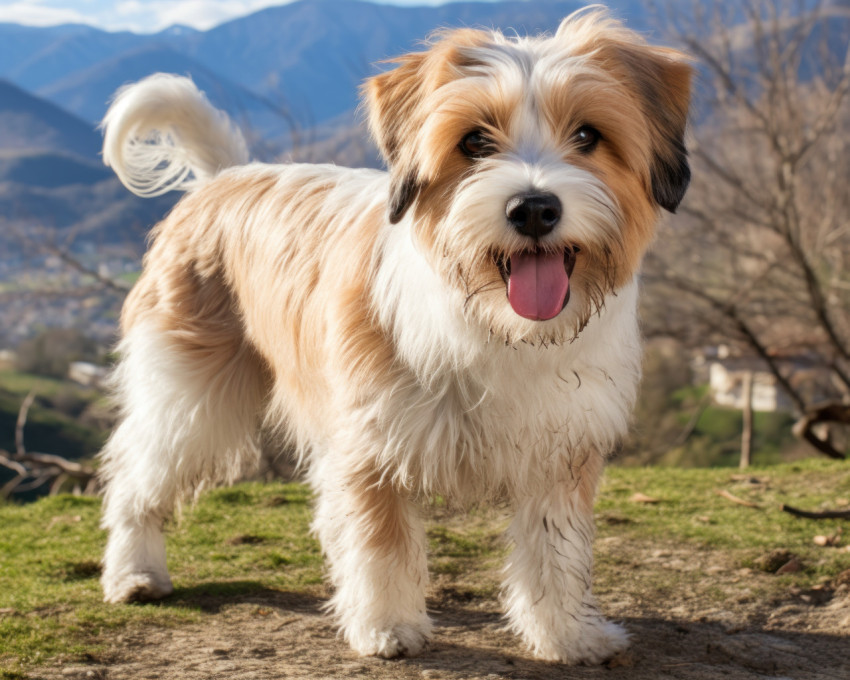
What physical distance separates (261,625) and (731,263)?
1182cm

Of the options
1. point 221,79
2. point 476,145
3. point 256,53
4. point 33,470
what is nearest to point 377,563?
point 476,145

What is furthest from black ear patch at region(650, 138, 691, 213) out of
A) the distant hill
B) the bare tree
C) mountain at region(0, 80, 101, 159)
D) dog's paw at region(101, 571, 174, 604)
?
mountain at region(0, 80, 101, 159)

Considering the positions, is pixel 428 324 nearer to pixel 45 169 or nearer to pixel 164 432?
pixel 164 432

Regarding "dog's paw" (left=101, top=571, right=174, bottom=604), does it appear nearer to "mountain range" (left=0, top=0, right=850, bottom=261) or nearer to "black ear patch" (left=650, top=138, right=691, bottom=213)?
"mountain range" (left=0, top=0, right=850, bottom=261)

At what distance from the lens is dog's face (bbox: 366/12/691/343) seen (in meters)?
2.38

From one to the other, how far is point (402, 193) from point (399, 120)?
11.0 inches

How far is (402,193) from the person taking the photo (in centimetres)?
266

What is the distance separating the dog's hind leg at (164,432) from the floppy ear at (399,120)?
4.81 ft

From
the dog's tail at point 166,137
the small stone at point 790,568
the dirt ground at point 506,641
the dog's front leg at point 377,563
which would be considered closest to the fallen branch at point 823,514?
the small stone at point 790,568

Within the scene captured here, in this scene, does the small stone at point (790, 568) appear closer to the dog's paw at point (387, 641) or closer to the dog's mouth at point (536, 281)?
the dog's paw at point (387, 641)

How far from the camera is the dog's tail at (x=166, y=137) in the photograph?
4.23 meters

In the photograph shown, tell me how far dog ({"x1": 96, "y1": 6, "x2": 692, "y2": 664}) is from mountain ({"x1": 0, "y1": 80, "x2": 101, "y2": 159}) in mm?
42337

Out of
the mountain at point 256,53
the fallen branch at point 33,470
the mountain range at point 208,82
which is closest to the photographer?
the fallen branch at point 33,470

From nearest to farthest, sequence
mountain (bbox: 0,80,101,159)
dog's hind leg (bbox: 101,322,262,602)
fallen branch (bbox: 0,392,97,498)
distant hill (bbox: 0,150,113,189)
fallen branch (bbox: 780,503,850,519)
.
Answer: dog's hind leg (bbox: 101,322,262,602) → fallen branch (bbox: 780,503,850,519) → fallen branch (bbox: 0,392,97,498) → distant hill (bbox: 0,150,113,189) → mountain (bbox: 0,80,101,159)
